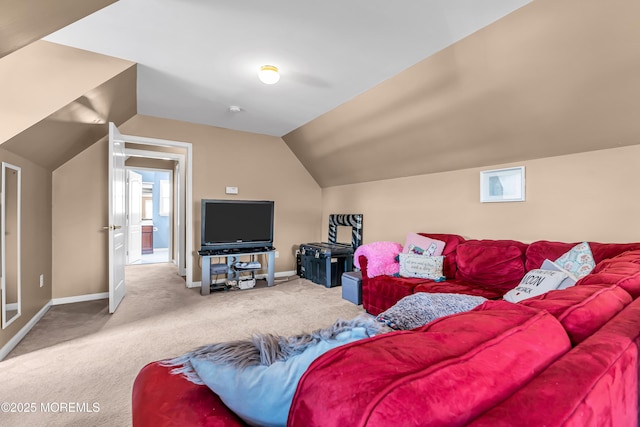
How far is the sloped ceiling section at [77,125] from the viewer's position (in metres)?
2.56

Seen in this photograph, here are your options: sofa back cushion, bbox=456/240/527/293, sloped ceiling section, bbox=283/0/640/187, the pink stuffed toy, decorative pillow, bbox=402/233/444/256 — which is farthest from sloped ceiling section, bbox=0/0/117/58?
sofa back cushion, bbox=456/240/527/293

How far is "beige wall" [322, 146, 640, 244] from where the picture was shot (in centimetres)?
241

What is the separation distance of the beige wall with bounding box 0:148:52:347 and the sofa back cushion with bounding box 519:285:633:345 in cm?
351

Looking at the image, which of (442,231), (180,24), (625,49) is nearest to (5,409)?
(180,24)

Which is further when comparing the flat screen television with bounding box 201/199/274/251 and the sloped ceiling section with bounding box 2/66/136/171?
the flat screen television with bounding box 201/199/274/251

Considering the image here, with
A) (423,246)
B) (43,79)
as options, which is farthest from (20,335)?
(423,246)

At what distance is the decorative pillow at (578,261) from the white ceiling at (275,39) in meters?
1.82

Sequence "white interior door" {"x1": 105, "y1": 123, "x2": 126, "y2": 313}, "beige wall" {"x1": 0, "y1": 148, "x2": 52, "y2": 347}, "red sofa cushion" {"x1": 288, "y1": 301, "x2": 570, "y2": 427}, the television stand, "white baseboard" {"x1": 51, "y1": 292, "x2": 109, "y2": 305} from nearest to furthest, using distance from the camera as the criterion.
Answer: "red sofa cushion" {"x1": 288, "y1": 301, "x2": 570, "y2": 427}
"beige wall" {"x1": 0, "y1": 148, "x2": 52, "y2": 347}
"white interior door" {"x1": 105, "y1": 123, "x2": 126, "y2": 313}
"white baseboard" {"x1": 51, "y1": 292, "x2": 109, "y2": 305}
the television stand

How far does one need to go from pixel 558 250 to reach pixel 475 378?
2671 millimetres

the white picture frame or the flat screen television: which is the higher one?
the white picture frame

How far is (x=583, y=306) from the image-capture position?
0.86 meters

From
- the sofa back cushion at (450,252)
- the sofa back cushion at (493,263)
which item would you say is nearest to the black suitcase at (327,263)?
the sofa back cushion at (450,252)

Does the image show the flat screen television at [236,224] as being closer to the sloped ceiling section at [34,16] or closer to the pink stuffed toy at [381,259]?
the pink stuffed toy at [381,259]

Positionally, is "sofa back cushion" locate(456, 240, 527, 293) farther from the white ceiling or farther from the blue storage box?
the white ceiling
